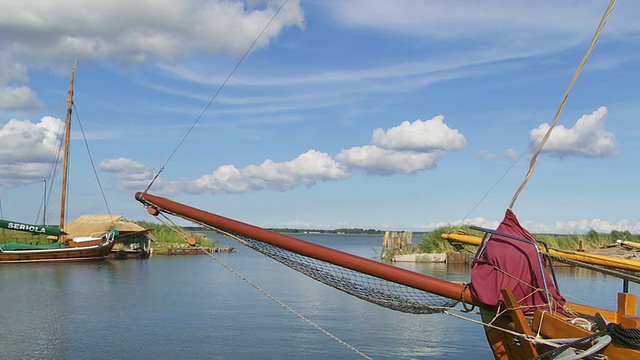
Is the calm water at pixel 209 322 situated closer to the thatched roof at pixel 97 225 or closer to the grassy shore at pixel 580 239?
the grassy shore at pixel 580 239

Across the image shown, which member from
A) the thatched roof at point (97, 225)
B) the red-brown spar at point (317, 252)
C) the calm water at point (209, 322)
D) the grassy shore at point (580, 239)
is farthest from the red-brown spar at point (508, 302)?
the thatched roof at point (97, 225)

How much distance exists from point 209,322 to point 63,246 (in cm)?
2643

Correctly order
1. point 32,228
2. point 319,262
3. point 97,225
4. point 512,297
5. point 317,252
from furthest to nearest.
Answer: point 97,225 → point 32,228 → point 319,262 → point 317,252 → point 512,297

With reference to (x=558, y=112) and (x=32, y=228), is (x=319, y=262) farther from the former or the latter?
(x=32, y=228)

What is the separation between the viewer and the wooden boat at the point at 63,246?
128ft

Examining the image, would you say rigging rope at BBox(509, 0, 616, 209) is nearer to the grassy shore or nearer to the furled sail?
the grassy shore

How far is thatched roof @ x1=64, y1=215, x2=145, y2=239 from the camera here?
47.2m

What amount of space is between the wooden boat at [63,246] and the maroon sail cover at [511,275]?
37.5m

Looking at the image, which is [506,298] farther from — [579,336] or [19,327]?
[19,327]

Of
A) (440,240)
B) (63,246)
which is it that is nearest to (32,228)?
(63,246)

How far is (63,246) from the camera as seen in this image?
4150 cm

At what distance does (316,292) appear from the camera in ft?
85.9

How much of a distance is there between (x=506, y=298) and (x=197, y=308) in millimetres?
16690

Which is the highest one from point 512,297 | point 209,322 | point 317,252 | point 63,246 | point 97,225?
point 97,225
